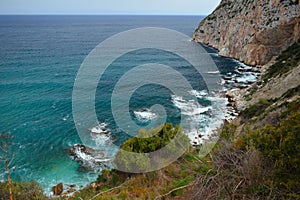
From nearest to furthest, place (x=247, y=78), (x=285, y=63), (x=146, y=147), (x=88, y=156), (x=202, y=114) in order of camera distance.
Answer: (x=146, y=147) < (x=88, y=156) < (x=202, y=114) < (x=285, y=63) < (x=247, y=78)

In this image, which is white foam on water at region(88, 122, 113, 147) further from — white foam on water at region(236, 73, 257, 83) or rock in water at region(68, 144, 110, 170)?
white foam on water at region(236, 73, 257, 83)

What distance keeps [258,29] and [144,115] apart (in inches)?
1088

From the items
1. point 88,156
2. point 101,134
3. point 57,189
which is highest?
point 57,189

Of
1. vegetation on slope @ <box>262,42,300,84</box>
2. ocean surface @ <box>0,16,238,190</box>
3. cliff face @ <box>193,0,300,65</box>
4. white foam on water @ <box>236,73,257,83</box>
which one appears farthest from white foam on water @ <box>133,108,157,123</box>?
cliff face @ <box>193,0,300,65</box>

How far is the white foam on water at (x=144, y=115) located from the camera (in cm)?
2424

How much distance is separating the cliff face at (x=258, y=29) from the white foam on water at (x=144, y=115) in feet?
81.9

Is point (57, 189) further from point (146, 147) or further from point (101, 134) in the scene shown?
point (101, 134)

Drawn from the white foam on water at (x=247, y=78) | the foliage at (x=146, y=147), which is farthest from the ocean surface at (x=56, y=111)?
the white foam on water at (x=247, y=78)

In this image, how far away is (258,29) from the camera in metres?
40.2

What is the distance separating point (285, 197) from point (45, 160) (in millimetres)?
17562

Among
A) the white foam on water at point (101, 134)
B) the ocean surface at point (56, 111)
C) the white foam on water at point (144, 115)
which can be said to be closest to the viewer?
the ocean surface at point (56, 111)

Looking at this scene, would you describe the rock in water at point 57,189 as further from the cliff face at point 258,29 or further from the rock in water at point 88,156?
the cliff face at point 258,29

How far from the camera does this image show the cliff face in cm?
3575

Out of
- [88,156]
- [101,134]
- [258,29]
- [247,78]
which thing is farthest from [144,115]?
[258,29]
